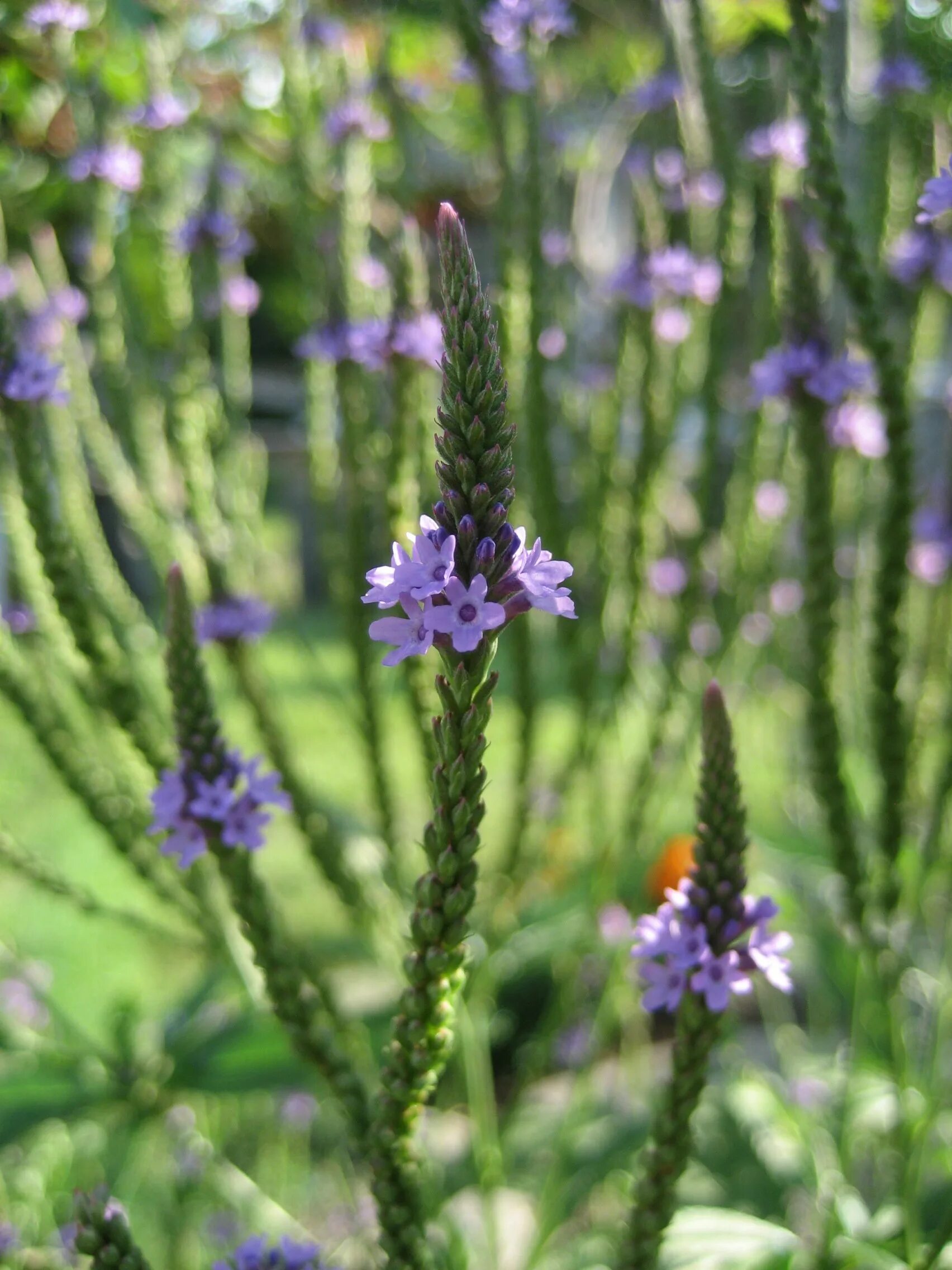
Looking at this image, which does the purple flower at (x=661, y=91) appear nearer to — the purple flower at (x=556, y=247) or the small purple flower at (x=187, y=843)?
the purple flower at (x=556, y=247)

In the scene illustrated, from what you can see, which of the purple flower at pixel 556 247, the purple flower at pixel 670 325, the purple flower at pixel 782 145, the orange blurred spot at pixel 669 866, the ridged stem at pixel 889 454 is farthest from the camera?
the orange blurred spot at pixel 669 866

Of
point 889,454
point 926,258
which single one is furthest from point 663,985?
point 926,258

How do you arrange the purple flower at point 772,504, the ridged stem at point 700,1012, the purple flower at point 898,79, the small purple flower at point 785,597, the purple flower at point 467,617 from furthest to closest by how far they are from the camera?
the small purple flower at point 785,597 < the purple flower at point 772,504 < the purple flower at point 898,79 < the ridged stem at point 700,1012 < the purple flower at point 467,617

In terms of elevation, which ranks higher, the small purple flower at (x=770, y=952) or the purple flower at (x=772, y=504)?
the purple flower at (x=772, y=504)

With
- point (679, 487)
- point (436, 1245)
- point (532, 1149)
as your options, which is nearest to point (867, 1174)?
point (532, 1149)

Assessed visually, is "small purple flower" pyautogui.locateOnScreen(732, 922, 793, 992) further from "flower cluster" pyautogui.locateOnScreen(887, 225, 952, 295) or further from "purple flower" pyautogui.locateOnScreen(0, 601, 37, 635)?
"purple flower" pyautogui.locateOnScreen(0, 601, 37, 635)

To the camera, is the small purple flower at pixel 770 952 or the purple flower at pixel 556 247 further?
the purple flower at pixel 556 247

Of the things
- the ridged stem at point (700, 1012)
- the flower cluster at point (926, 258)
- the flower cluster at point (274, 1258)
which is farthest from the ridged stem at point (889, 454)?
the flower cluster at point (274, 1258)
